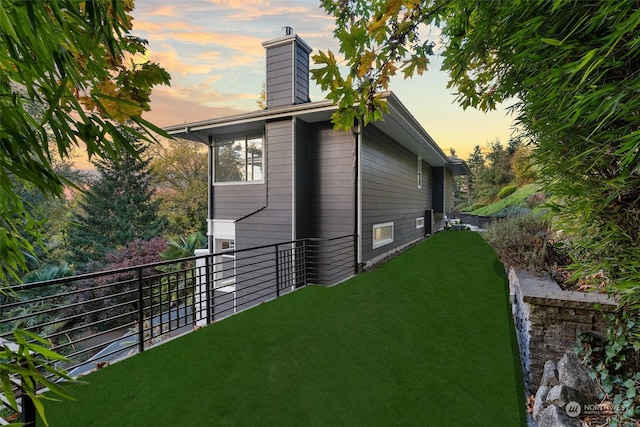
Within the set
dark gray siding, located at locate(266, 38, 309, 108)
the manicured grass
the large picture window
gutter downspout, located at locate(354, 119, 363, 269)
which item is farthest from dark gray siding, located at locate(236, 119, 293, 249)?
the manicured grass

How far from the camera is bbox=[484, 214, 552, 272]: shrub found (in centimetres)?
378

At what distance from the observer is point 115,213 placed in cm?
1636

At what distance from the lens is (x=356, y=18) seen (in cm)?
293

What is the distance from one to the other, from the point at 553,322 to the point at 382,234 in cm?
509

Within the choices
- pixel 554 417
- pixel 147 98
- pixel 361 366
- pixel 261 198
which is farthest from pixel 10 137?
pixel 261 198

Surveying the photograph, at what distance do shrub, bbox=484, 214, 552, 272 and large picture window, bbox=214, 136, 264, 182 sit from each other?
5151 millimetres

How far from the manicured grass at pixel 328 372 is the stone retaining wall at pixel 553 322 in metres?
0.23

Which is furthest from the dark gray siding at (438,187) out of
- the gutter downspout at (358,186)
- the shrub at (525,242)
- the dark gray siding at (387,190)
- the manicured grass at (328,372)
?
the manicured grass at (328,372)

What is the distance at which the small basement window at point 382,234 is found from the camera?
7.13 metres

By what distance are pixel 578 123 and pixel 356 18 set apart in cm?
228

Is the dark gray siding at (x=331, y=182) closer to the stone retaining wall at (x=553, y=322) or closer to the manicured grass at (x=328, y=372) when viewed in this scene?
the manicured grass at (x=328, y=372)

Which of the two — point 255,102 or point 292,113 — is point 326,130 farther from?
point 255,102

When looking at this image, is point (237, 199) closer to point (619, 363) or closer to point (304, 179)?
point (304, 179)

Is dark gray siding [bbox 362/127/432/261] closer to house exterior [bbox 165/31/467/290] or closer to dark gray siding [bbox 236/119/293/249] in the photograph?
house exterior [bbox 165/31/467/290]
